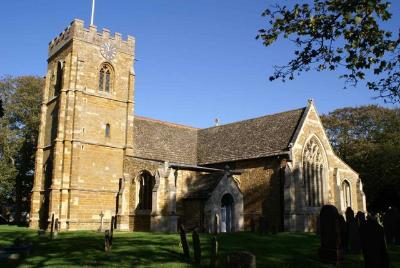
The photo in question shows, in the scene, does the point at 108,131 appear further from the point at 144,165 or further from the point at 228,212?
the point at 228,212

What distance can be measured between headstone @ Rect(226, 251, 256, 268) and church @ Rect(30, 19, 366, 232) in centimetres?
1971

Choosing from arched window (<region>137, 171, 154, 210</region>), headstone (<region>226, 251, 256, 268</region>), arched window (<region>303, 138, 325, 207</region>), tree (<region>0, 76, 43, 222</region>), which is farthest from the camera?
tree (<region>0, 76, 43, 222</region>)

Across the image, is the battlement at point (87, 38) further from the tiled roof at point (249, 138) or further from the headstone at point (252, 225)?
the headstone at point (252, 225)

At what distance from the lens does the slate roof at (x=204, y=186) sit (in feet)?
90.5

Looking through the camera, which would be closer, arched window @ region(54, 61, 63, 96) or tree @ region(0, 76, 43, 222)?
arched window @ region(54, 61, 63, 96)

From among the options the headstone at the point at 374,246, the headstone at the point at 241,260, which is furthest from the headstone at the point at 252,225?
the headstone at the point at 241,260

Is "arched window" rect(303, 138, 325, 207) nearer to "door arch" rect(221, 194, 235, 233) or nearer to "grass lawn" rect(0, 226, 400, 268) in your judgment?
"door arch" rect(221, 194, 235, 233)

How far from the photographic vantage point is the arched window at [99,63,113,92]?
33.1m

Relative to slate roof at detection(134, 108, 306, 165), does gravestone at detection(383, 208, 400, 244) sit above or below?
below

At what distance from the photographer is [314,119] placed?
3203 centimetres

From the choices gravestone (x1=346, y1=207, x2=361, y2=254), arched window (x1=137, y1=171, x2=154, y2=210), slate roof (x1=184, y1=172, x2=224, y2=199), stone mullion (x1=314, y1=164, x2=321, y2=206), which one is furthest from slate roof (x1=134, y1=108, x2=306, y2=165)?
gravestone (x1=346, y1=207, x2=361, y2=254)

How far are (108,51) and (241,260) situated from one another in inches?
1155

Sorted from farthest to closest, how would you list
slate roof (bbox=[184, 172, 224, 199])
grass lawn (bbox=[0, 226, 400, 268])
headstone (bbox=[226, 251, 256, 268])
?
slate roof (bbox=[184, 172, 224, 199]) → grass lawn (bbox=[0, 226, 400, 268]) → headstone (bbox=[226, 251, 256, 268])

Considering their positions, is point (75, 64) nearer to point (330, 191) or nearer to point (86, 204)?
point (86, 204)
